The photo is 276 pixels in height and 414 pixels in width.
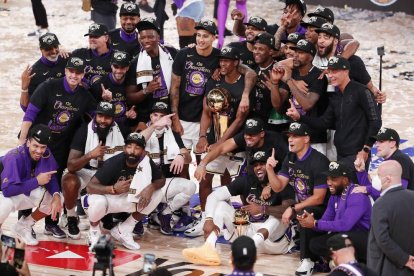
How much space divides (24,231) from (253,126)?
92.7 inches

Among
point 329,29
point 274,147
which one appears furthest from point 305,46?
point 274,147

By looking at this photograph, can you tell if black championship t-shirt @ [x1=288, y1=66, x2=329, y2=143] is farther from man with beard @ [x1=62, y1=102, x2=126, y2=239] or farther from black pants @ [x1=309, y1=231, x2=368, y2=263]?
man with beard @ [x1=62, y1=102, x2=126, y2=239]

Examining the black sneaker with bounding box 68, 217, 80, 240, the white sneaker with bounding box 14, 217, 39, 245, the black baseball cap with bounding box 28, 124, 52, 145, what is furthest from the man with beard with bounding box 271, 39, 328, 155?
the white sneaker with bounding box 14, 217, 39, 245

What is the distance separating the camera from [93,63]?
11.4m

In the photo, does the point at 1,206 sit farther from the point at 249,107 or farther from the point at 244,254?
the point at 244,254

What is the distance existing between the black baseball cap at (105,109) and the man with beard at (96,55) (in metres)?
0.61

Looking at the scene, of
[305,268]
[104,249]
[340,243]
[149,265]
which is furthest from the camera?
[305,268]

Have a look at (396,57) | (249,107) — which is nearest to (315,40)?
(249,107)

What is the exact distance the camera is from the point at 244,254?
7.48m

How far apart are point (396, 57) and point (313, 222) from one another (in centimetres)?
765

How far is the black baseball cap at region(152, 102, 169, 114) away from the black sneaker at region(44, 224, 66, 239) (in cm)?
145

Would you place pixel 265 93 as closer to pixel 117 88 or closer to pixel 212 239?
pixel 117 88

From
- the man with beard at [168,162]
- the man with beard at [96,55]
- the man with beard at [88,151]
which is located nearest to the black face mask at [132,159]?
the man with beard at [88,151]

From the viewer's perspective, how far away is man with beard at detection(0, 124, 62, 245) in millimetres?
10469
